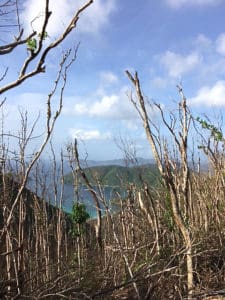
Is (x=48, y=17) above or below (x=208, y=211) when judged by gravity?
above

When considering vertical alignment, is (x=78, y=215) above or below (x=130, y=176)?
below

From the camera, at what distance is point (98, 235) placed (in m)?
8.17

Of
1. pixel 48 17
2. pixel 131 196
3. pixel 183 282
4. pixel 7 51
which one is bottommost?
pixel 183 282

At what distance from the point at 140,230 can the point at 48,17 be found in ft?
19.9

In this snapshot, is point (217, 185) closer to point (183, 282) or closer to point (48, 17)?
point (183, 282)

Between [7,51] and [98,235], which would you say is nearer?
[7,51]

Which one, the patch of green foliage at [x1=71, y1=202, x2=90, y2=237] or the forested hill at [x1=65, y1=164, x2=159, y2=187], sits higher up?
the forested hill at [x1=65, y1=164, x2=159, y2=187]

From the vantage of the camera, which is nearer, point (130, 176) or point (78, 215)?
point (78, 215)

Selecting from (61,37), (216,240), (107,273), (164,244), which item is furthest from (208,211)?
(61,37)

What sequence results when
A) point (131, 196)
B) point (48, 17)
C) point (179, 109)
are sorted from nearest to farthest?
point (48, 17) < point (179, 109) < point (131, 196)

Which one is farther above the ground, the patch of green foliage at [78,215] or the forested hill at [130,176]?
the forested hill at [130,176]

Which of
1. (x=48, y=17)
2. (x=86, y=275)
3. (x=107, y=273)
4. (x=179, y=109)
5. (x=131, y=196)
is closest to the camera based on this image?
(x=48, y=17)

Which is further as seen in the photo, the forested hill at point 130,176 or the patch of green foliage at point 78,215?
the patch of green foliage at point 78,215

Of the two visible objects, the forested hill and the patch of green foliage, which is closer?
the forested hill
